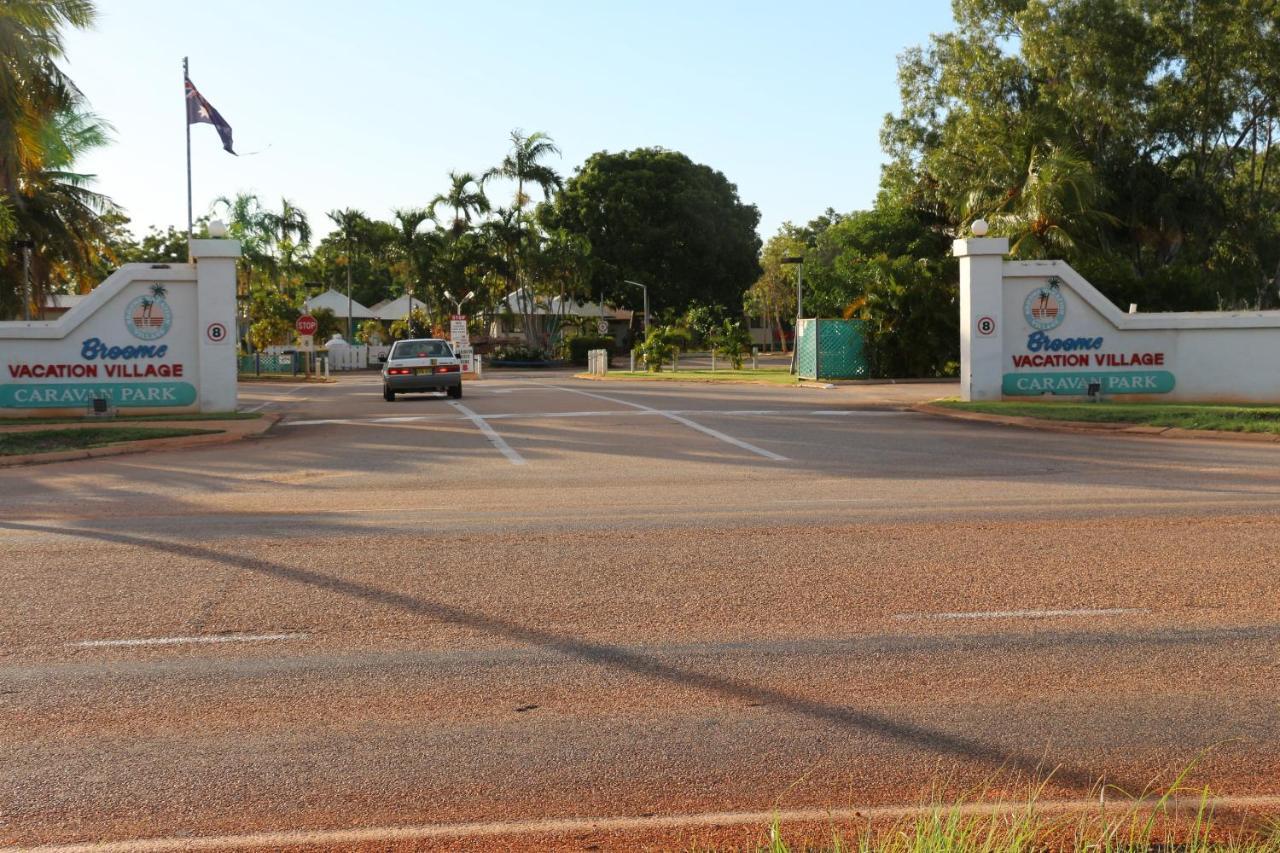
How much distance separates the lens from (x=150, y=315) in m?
23.6

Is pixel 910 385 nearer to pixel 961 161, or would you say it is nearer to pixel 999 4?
pixel 961 161

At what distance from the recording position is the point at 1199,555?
29.5ft

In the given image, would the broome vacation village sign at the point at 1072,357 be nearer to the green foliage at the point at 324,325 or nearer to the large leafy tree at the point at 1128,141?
the large leafy tree at the point at 1128,141

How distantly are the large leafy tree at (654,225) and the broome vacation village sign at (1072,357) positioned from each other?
54224 mm

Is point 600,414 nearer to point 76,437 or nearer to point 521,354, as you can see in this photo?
point 76,437

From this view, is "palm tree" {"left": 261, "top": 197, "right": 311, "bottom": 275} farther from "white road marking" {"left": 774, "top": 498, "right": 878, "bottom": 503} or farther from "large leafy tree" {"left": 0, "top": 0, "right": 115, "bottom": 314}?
"white road marking" {"left": 774, "top": 498, "right": 878, "bottom": 503}

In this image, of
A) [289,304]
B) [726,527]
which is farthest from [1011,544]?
[289,304]

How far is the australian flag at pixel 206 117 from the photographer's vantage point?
1298 inches

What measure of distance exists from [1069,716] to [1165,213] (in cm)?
4262

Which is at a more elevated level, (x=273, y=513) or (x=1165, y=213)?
(x=1165, y=213)

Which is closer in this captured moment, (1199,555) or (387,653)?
(387,653)

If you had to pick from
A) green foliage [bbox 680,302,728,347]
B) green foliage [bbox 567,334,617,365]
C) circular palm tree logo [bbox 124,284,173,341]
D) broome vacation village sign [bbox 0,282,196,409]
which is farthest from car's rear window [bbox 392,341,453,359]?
green foliage [bbox 567,334,617,365]

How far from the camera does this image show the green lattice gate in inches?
1502

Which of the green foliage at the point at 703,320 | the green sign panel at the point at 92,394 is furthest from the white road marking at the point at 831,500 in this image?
the green foliage at the point at 703,320
